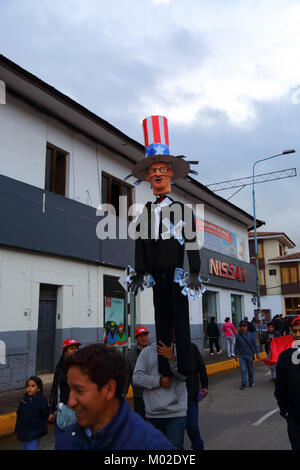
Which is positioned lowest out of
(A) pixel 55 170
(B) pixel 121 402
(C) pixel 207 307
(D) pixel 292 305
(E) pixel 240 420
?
(E) pixel 240 420

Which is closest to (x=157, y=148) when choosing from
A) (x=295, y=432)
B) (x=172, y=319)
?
(x=172, y=319)

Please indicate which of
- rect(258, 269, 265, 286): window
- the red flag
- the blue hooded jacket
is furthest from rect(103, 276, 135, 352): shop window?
rect(258, 269, 265, 286): window

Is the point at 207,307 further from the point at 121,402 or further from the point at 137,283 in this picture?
the point at 121,402

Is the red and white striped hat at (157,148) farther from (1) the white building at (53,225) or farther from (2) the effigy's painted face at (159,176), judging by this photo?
(1) the white building at (53,225)

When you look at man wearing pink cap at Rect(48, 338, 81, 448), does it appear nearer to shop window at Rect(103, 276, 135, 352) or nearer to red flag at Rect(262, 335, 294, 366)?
red flag at Rect(262, 335, 294, 366)

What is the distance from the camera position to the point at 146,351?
13.3 ft

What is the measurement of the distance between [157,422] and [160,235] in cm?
170

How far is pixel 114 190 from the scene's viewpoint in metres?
15.3

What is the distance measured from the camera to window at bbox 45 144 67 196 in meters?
12.4

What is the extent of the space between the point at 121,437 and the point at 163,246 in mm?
2026

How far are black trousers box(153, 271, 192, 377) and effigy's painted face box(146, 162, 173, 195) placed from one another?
0.91 meters
